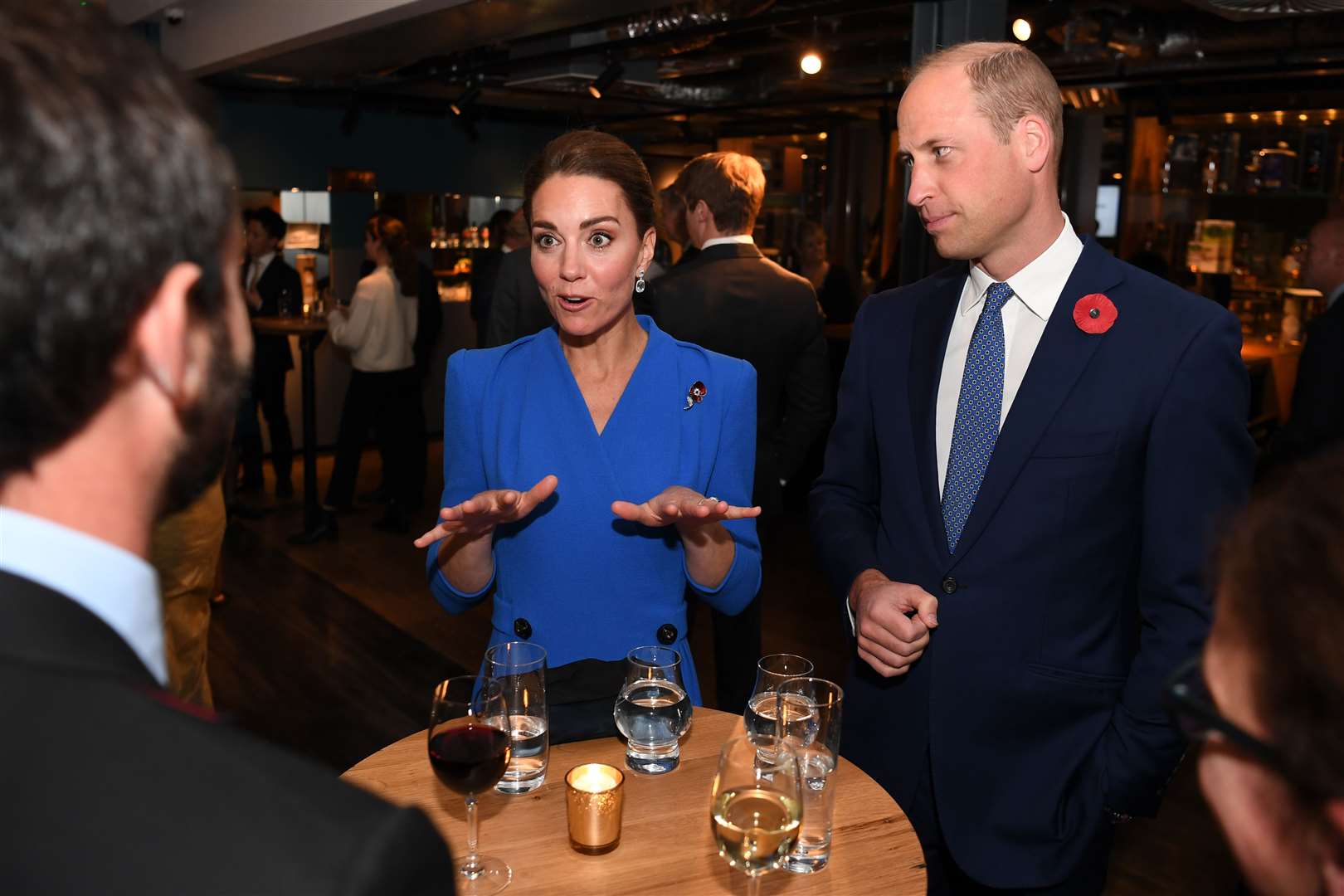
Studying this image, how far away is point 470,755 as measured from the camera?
1245 millimetres

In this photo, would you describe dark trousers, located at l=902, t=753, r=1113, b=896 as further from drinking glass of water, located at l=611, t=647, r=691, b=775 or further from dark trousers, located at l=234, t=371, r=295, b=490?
dark trousers, located at l=234, t=371, r=295, b=490

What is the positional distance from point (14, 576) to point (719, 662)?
3.14 metres

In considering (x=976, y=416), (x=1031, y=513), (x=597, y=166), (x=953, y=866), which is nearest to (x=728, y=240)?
(x=597, y=166)

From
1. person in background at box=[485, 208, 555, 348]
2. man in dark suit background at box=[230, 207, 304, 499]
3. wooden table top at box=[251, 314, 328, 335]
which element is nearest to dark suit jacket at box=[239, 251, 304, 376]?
man in dark suit background at box=[230, 207, 304, 499]

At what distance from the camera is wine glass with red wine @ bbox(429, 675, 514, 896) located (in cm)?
125

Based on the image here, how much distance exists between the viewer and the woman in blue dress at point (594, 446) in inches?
74.5

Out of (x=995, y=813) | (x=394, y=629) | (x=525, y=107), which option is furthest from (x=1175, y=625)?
(x=525, y=107)

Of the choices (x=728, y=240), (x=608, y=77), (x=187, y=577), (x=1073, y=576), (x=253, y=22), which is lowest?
(x=187, y=577)

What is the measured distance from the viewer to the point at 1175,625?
160cm

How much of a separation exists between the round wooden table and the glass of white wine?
0.07 metres

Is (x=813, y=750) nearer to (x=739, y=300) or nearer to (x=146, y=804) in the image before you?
(x=146, y=804)

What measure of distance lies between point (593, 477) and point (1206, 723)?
137 centimetres

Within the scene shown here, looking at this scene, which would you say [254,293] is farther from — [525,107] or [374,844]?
[374,844]

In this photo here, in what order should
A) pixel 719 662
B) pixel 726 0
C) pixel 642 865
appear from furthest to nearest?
pixel 726 0 → pixel 719 662 → pixel 642 865
